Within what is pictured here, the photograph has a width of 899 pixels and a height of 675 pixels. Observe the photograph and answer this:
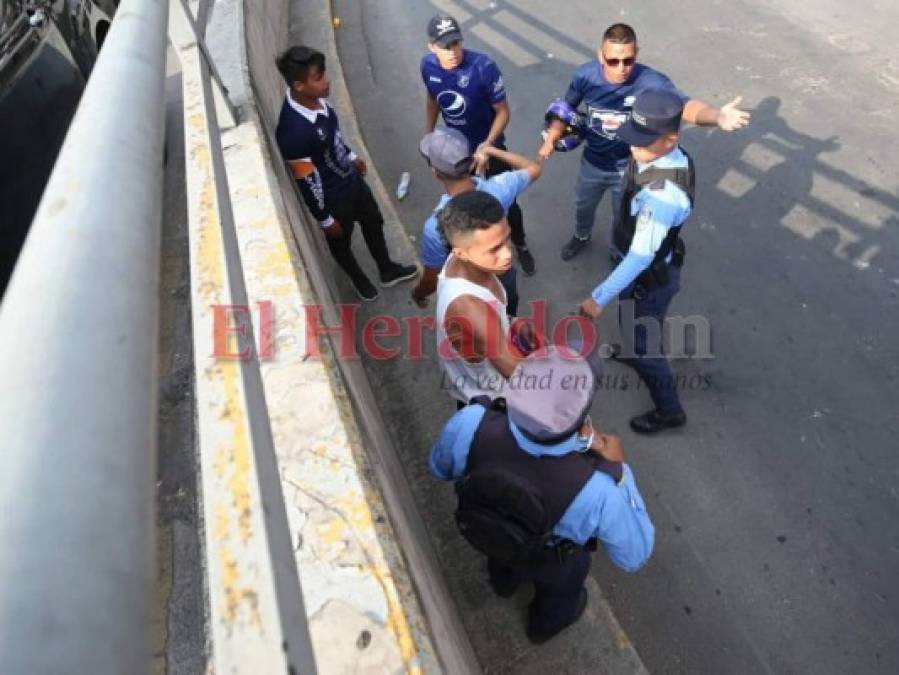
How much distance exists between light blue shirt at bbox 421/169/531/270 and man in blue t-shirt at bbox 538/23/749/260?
0.69 metres

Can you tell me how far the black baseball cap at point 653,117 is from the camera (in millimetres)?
2922

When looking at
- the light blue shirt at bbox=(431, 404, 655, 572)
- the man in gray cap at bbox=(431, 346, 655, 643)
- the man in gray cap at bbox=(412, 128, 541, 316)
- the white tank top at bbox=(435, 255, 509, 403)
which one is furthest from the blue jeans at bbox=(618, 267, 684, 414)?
the light blue shirt at bbox=(431, 404, 655, 572)

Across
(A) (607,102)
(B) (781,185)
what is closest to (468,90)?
(A) (607,102)

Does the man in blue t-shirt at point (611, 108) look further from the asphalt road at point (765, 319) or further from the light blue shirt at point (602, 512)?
the light blue shirt at point (602, 512)

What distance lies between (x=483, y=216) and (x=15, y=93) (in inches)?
128

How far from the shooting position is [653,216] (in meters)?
2.99

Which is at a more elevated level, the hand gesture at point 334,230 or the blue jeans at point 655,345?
the hand gesture at point 334,230

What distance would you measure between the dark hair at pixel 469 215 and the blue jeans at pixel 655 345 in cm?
119

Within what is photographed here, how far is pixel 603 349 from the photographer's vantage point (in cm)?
426

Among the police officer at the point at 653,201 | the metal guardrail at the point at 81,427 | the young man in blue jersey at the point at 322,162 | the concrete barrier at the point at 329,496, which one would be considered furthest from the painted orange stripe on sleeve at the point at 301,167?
the metal guardrail at the point at 81,427

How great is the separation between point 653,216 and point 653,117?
0.45 metres

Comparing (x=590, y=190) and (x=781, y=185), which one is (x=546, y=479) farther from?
(x=781, y=185)

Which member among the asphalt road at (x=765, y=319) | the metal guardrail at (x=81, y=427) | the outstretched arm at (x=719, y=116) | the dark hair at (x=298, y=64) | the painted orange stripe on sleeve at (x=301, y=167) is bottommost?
the asphalt road at (x=765, y=319)

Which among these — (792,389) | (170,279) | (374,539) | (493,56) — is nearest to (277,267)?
(374,539)
